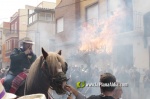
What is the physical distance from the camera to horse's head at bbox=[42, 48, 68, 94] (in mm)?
3785

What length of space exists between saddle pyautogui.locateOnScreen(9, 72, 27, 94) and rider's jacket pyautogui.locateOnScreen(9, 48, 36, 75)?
0.54ft

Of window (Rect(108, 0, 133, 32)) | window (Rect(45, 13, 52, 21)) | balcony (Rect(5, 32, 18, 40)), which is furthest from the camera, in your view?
balcony (Rect(5, 32, 18, 40))

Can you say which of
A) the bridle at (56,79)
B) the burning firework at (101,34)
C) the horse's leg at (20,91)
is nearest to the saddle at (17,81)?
the horse's leg at (20,91)

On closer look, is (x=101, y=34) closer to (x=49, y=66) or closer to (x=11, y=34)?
(x=49, y=66)

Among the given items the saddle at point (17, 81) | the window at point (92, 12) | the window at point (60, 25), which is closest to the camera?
the saddle at point (17, 81)

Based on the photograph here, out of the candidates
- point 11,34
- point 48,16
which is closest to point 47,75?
point 48,16

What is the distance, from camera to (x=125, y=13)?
53.3 ft

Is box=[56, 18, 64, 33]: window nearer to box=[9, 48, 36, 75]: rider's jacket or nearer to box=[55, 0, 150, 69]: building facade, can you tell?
box=[55, 0, 150, 69]: building facade

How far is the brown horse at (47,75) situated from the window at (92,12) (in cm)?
1704

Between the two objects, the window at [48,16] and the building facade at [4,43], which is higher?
the window at [48,16]

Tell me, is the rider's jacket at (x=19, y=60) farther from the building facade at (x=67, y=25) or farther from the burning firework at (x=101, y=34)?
the building facade at (x=67, y=25)

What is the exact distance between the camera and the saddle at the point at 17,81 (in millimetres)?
4578

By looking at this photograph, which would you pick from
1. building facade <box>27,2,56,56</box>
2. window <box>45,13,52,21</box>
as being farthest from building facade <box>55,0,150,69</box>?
window <box>45,13,52,21</box>

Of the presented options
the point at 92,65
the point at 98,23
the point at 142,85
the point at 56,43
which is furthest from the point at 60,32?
the point at 142,85
